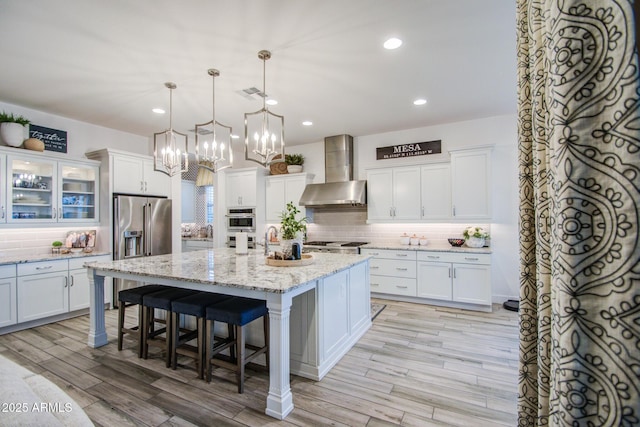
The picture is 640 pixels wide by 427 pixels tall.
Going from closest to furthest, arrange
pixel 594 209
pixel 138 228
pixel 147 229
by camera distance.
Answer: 1. pixel 594 209
2. pixel 138 228
3. pixel 147 229

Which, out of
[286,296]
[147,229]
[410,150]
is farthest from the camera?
[410,150]

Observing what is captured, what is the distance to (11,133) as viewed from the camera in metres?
3.76

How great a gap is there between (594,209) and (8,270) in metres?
5.20

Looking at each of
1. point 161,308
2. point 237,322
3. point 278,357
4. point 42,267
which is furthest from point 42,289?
point 278,357

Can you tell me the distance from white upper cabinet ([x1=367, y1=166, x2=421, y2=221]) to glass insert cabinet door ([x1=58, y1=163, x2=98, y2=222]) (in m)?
4.43

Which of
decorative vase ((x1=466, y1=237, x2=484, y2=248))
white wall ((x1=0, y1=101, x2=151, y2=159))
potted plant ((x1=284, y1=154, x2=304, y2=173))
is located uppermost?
white wall ((x1=0, y1=101, x2=151, y2=159))

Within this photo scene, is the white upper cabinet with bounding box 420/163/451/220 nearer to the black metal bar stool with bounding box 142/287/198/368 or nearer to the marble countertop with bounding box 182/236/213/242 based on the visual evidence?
the black metal bar stool with bounding box 142/287/198/368

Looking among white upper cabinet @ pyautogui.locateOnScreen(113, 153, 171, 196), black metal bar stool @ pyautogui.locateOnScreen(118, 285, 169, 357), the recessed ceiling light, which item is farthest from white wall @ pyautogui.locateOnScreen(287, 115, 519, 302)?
black metal bar stool @ pyautogui.locateOnScreen(118, 285, 169, 357)

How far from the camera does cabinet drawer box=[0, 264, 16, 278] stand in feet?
11.5

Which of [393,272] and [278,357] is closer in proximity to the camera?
[278,357]

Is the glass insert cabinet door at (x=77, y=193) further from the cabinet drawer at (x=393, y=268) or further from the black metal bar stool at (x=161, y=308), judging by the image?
the cabinet drawer at (x=393, y=268)

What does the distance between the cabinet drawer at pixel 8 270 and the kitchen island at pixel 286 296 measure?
1.39 metres

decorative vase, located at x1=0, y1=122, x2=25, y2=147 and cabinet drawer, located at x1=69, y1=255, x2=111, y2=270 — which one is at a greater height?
decorative vase, located at x1=0, y1=122, x2=25, y2=147

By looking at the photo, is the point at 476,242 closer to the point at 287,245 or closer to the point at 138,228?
the point at 287,245
